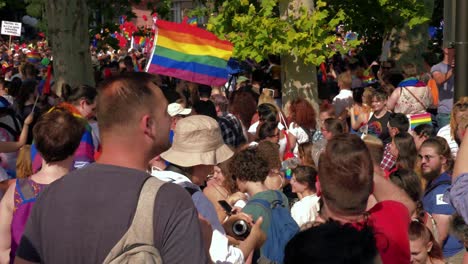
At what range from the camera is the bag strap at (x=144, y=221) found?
2.99 metres

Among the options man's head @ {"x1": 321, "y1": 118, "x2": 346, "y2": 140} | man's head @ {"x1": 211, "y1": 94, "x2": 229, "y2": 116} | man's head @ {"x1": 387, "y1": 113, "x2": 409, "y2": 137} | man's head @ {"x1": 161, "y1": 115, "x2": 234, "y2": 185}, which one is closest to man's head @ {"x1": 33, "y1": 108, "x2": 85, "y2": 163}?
man's head @ {"x1": 161, "y1": 115, "x2": 234, "y2": 185}

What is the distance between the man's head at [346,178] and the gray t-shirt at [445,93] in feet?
25.0

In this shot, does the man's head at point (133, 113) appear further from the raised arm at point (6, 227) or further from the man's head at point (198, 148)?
the raised arm at point (6, 227)

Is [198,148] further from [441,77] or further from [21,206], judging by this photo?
[441,77]

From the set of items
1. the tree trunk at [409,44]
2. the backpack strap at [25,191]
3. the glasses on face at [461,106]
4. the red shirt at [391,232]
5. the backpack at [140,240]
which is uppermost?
the backpack at [140,240]

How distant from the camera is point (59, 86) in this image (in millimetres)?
13453

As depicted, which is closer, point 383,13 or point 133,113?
point 133,113

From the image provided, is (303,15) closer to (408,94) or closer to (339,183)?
(408,94)

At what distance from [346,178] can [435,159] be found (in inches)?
130

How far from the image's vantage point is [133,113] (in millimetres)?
3182

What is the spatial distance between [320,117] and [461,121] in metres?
4.13

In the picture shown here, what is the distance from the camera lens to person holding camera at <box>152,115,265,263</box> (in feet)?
13.4

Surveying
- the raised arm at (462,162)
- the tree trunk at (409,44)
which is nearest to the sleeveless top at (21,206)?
the raised arm at (462,162)

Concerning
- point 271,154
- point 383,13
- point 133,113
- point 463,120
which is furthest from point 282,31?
point 133,113
